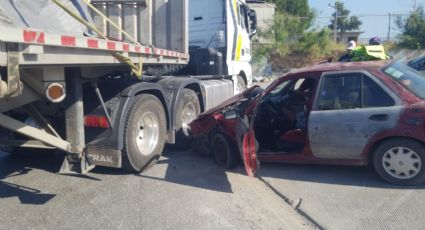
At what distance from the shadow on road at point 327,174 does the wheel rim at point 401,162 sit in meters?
0.15

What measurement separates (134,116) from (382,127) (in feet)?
9.70

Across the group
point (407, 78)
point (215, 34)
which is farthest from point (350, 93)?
point (215, 34)

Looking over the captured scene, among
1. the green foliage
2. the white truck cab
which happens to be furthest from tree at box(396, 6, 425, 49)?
the white truck cab

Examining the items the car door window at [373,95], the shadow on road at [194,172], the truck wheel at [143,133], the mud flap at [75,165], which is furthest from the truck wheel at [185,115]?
the car door window at [373,95]

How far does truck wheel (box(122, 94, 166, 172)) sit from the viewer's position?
5.32m

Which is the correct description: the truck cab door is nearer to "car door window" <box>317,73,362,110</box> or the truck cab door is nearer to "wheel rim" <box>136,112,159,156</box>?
→ "wheel rim" <box>136,112,159,156</box>

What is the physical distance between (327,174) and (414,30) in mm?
26206

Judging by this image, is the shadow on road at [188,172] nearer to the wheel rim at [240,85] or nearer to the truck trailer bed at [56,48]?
the truck trailer bed at [56,48]

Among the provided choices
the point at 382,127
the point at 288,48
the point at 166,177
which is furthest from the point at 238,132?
the point at 288,48

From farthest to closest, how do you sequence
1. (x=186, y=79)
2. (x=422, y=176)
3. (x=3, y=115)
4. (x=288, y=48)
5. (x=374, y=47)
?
(x=288, y=48) → (x=374, y=47) → (x=186, y=79) → (x=422, y=176) → (x=3, y=115)

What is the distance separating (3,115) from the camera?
13.9 ft

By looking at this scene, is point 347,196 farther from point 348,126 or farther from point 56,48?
point 56,48

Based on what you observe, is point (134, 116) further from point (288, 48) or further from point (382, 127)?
point (288, 48)

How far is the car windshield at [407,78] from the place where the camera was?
4992 millimetres
